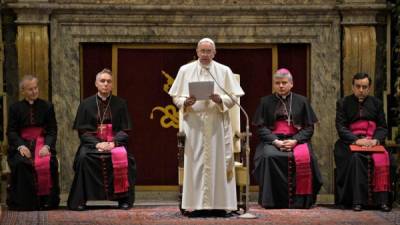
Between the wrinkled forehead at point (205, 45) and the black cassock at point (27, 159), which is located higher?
the wrinkled forehead at point (205, 45)

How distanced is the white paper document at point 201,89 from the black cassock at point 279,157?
1.18m

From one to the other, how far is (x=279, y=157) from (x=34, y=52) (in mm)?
2804

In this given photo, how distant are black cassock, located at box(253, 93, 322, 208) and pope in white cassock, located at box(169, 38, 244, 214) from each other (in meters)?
0.68

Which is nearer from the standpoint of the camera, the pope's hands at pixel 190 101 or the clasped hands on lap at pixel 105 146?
the pope's hands at pixel 190 101

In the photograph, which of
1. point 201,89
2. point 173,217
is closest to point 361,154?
point 201,89

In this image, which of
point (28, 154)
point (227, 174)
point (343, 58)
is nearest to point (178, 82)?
point (227, 174)

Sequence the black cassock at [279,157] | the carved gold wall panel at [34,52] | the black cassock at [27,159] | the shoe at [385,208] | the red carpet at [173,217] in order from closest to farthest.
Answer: the red carpet at [173,217] → the shoe at [385,208] → the black cassock at [27,159] → the black cassock at [279,157] → the carved gold wall panel at [34,52]

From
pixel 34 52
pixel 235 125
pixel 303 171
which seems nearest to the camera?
pixel 235 125

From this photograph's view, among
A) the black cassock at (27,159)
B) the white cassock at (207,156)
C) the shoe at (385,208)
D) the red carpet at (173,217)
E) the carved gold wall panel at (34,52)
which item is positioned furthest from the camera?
the carved gold wall panel at (34,52)

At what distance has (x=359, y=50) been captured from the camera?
38.2 feet

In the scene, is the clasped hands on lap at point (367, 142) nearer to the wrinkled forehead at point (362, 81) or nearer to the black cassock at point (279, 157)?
the black cassock at point (279, 157)

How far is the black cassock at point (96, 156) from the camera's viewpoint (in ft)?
34.5

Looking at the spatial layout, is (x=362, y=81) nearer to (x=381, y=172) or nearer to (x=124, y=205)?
(x=381, y=172)

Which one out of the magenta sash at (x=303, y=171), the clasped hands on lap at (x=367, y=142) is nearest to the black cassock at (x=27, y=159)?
the magenta sash at (x=303, y=171)
